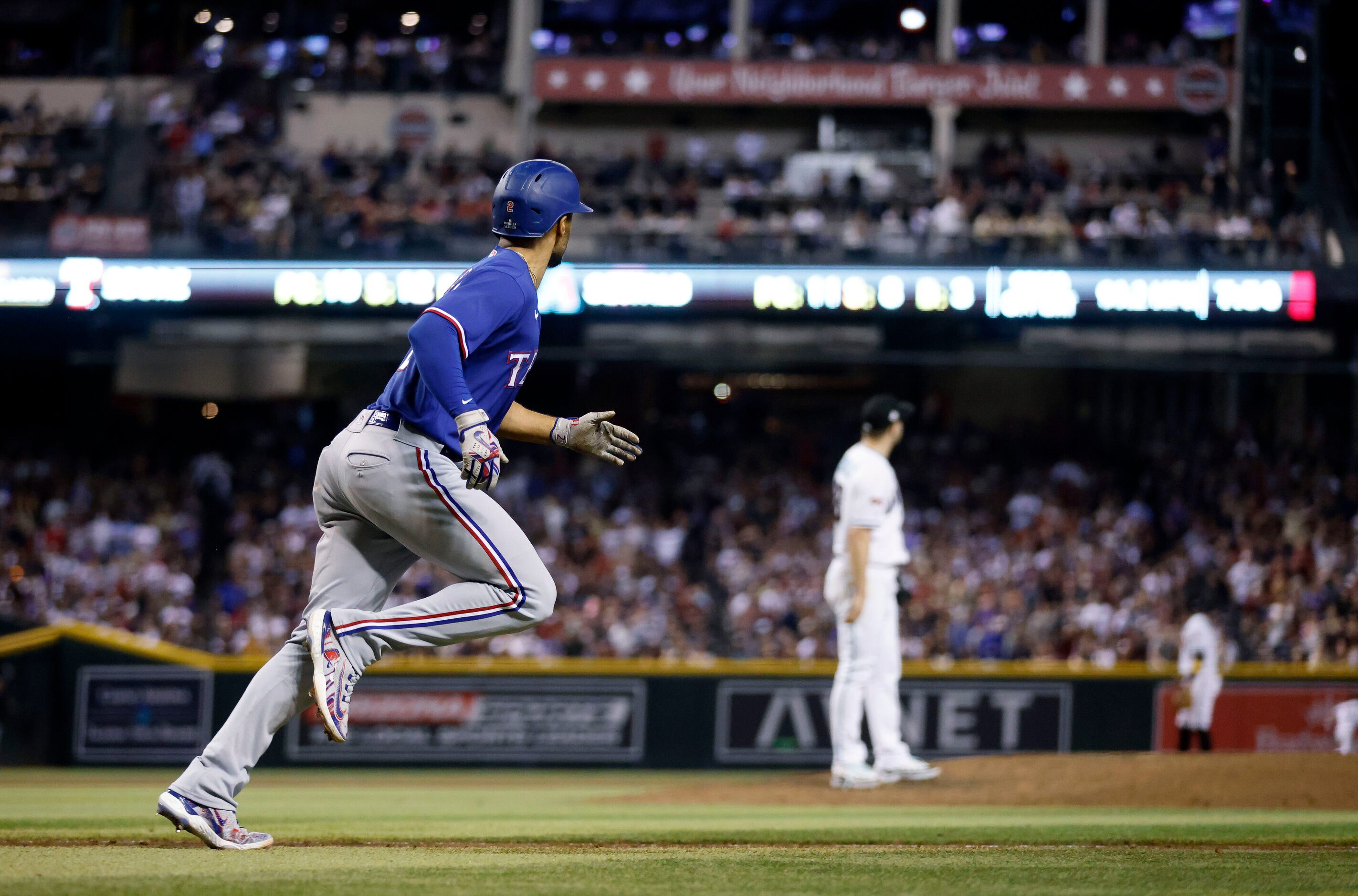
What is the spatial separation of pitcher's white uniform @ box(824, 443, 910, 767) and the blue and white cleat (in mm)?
3989

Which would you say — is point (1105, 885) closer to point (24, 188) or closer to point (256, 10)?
point (24, 188)

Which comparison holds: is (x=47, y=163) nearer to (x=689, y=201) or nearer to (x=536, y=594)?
(x=689, y=201)

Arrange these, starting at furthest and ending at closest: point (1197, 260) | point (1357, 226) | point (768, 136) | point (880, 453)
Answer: point (768, 136), point (1357, 226), point (1197, 260), point (880, 453)

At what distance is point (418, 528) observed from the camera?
13.2 feet

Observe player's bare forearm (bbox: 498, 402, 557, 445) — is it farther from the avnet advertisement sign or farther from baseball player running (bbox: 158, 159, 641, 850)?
the avnet advertisement sign

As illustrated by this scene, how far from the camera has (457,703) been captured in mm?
13016

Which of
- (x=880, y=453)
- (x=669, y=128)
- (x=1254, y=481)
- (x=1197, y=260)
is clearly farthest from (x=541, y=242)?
(x=669, y=128)

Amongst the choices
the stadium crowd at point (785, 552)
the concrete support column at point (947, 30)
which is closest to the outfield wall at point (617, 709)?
the stadium crowd at point (785, 552)

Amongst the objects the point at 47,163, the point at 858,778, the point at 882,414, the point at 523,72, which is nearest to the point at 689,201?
the point at 523,72

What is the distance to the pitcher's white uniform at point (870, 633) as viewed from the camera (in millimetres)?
7605

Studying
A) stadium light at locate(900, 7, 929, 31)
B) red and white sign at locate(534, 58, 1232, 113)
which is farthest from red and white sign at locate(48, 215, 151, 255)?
stadium light at locate(900, 7, 929, 31)

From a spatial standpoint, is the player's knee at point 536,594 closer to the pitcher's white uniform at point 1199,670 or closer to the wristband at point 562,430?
the wristband at point 562,430

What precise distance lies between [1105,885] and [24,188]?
19207 millimetres

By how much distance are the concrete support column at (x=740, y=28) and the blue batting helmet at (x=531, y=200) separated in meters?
18.5
